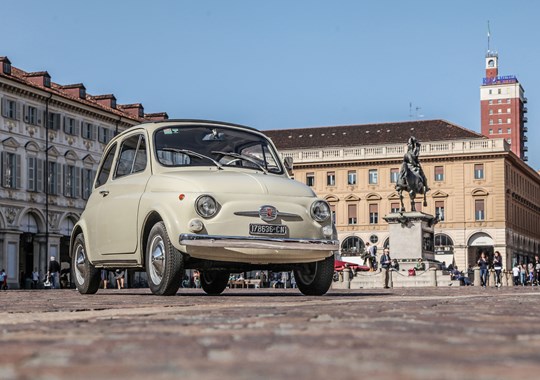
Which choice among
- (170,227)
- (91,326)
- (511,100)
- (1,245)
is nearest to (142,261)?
(170,227)

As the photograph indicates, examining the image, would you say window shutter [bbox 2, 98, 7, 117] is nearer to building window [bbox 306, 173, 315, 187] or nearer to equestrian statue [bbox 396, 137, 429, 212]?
equestrian statue [bbox 396, 137, 429, 212]

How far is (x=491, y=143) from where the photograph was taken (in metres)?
87.3

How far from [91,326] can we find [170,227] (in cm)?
582

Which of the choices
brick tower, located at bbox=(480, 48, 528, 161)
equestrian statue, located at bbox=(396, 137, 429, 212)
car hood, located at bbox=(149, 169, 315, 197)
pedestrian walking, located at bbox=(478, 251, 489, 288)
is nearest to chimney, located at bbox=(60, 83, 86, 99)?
equestrian statue, located at bbox=(396, 137, 429, 212)

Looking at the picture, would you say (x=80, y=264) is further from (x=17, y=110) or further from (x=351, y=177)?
(x=351, y=177)

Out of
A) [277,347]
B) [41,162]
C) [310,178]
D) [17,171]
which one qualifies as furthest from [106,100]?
[277,347]

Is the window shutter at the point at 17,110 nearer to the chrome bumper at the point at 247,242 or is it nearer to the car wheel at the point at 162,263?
the car wheel at the point at 162,263

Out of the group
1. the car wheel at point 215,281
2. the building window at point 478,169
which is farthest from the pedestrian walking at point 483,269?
the building window at point 478,169

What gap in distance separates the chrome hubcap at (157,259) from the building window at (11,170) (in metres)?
41.2

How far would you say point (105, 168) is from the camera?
13.8 meters

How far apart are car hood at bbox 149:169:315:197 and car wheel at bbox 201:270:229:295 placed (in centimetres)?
249

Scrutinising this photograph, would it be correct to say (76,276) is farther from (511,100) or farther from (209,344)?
(511,100)

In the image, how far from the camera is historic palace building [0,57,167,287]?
52.0 m

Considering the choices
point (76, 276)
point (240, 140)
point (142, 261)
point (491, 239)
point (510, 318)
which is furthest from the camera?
point (491, 239)
